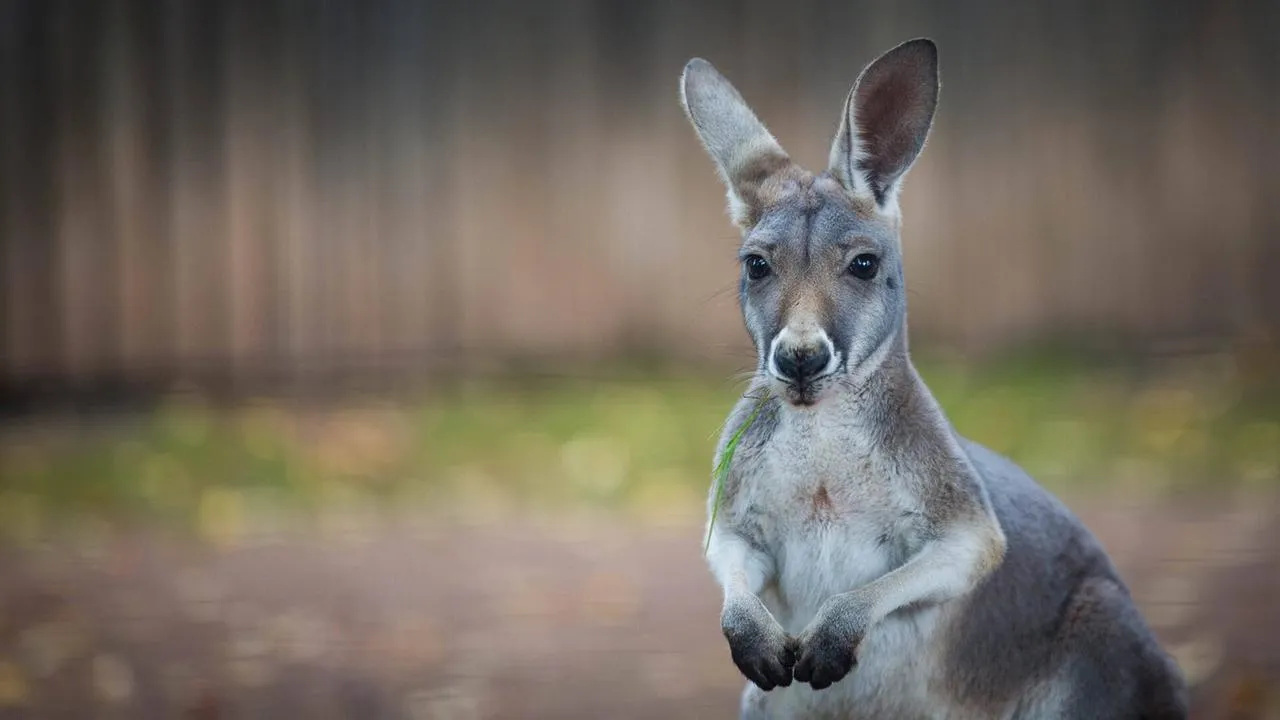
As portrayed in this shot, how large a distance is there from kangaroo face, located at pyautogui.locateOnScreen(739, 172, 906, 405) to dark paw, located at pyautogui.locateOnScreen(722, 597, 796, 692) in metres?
0.33

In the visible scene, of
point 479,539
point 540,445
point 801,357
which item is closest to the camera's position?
point 801,357

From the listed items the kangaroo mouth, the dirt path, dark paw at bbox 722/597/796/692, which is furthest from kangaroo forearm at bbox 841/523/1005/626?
the dirt path

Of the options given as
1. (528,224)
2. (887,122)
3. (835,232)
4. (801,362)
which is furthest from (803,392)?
(528,224)

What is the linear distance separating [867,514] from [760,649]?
0.99 ft

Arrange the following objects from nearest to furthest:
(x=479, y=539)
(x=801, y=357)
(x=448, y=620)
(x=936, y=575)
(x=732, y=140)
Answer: (x=801, y=357)
(x=936, y=575)
(x=732, y=140)
(x=448, y=620)
(x=479, y=539)

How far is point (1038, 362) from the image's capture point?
27.8 feet

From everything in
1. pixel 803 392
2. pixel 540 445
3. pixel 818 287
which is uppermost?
pixel 818 287

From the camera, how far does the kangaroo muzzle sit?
2.44 metres

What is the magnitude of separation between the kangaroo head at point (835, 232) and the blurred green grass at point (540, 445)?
13.3 ft

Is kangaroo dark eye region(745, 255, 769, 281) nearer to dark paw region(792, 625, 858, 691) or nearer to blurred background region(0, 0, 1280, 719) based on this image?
dark paw region(792, 625, 858, 691)

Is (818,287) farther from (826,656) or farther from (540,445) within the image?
(540,445)

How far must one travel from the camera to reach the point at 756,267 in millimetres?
2646

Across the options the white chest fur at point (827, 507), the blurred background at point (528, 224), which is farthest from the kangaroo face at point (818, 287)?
the blurred background at point (528, 224)

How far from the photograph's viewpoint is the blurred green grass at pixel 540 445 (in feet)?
23.1
